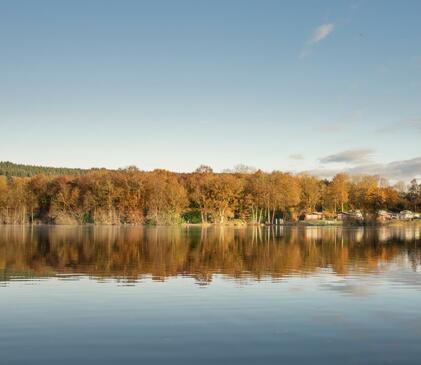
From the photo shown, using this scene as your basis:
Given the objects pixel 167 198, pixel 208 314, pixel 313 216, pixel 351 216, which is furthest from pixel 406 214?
pixel 208 314

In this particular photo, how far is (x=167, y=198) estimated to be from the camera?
13100cm

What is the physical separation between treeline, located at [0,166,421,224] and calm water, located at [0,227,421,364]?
98265 millimetres

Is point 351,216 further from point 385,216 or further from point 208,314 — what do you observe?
point 208,314

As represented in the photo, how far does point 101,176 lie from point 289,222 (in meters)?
53.2

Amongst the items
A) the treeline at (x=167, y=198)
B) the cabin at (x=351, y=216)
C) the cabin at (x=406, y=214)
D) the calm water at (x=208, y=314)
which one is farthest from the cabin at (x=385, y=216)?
the calm water at (x=208, y=314)

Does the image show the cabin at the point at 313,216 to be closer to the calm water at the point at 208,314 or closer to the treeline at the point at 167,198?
the treeline at the point at 167,198

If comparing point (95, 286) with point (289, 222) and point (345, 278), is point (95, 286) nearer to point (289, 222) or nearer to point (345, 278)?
point (345, 278)

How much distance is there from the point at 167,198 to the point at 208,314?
376 ft

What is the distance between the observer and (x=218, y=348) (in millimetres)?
12586

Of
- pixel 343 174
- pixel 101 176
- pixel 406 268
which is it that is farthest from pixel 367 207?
pixel 406 268

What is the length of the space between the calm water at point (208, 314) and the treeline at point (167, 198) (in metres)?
98.3

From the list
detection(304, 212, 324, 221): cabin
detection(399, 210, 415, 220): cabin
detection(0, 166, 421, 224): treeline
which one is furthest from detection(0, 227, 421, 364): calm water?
detection(399, 210, 415, 220): cabin

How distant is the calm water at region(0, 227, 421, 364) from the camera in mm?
12180

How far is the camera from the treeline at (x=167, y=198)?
130 meters
